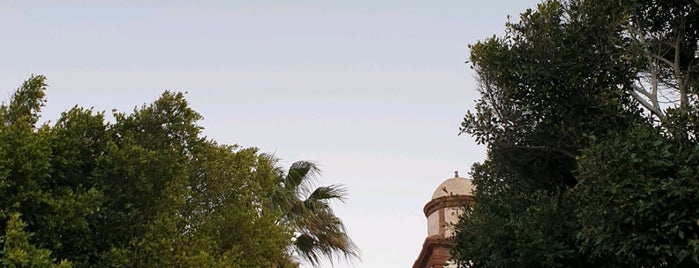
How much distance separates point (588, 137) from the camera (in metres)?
11.7

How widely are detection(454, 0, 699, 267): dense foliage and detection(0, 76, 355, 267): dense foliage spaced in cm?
440

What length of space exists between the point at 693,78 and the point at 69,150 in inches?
376

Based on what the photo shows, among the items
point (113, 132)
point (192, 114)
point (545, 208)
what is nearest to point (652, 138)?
point (545, 208)

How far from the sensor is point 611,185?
10227 millimetres

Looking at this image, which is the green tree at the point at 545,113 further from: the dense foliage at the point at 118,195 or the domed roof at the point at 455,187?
the domed roof at the point at 455,187

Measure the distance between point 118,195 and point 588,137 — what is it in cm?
700

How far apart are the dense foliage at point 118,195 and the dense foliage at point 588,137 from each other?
4.40 m

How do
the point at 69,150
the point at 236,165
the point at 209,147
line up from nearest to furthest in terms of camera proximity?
the point at 69,150 < the point at 209,147 < the point at 236,165

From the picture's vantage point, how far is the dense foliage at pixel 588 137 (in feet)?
33.3

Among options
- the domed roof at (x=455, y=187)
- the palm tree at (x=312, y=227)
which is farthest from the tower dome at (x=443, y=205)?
the palm tree at (x=312, y=227)

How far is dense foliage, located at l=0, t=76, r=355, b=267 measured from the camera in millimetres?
11094

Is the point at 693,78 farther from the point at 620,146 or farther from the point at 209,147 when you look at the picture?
the point at 209,147

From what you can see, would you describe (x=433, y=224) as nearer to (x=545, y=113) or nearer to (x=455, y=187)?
(x=455, y=187)

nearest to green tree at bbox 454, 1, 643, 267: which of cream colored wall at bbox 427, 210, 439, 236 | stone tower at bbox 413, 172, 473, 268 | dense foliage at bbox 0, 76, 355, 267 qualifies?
dense foliage at bbox 0, 76, 355, 267
